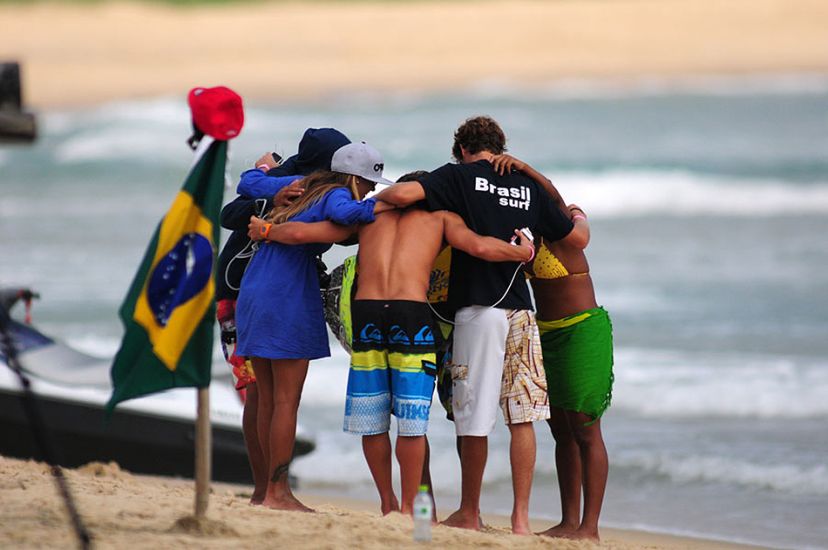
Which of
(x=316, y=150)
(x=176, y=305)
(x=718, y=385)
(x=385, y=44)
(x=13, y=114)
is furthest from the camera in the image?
(x=385, y=44)

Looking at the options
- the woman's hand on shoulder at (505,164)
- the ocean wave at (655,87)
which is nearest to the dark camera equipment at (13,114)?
the woman's hand on shoulder at (505,164)

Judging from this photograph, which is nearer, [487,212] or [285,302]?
[487,212]

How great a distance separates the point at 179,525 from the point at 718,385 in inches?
238

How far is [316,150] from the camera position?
596 cm

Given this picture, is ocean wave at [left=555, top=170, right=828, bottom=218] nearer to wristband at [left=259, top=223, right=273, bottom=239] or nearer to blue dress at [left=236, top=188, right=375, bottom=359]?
blue dress at [left=236, top=188, right=375, bottom=359]

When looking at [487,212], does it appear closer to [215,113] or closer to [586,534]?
[215,113]

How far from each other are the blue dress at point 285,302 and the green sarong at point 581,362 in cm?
105

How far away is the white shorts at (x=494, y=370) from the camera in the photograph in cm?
571

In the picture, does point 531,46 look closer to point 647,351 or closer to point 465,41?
point 465,41

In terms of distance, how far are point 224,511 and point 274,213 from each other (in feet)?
4.28

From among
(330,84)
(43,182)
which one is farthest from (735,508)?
(330,84)

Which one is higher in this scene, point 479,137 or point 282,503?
point 479,137

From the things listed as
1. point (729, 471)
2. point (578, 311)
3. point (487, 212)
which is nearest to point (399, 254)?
point (487, 212)

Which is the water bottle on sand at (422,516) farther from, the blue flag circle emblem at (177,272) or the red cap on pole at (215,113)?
the red cap on pole at (215,113)
